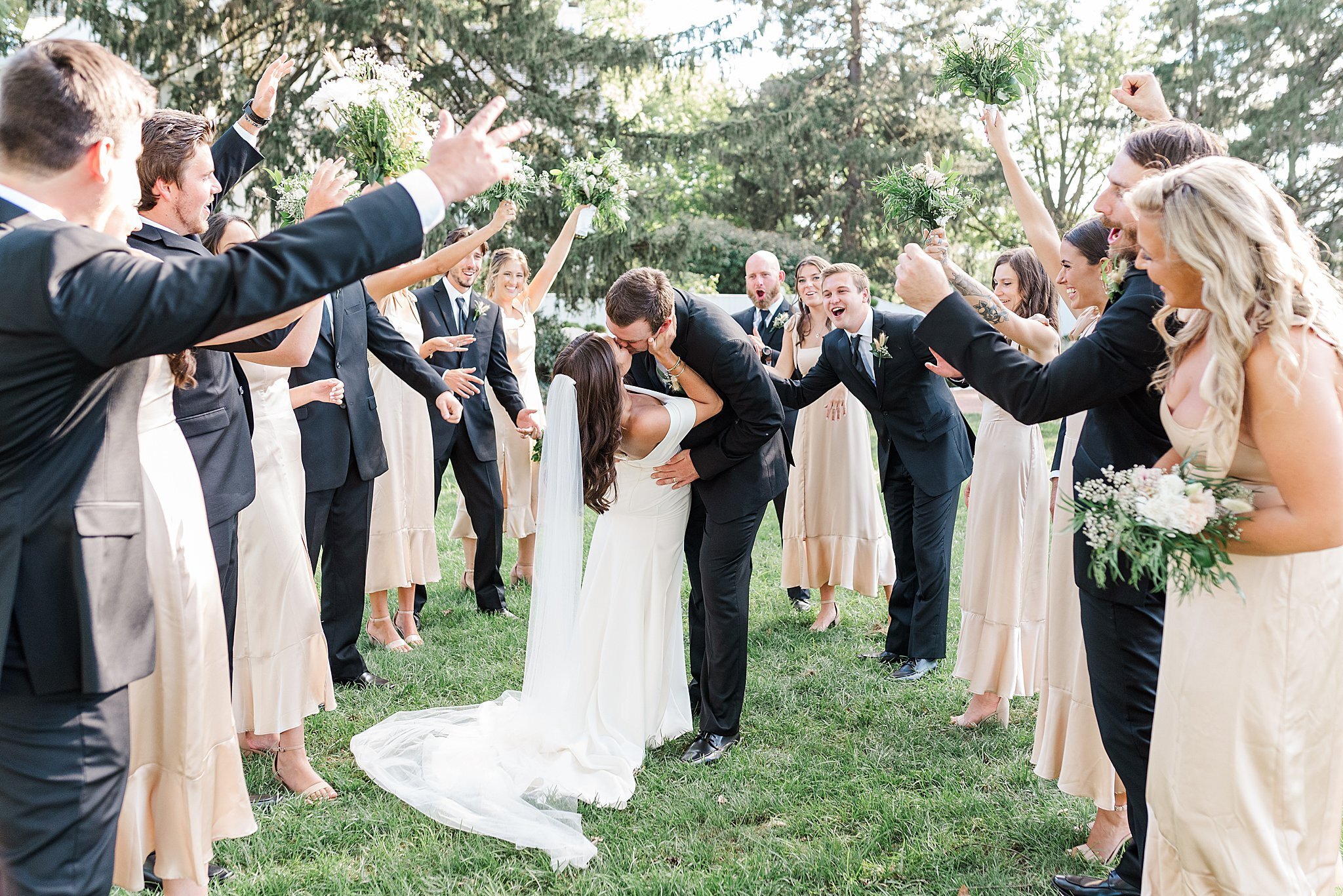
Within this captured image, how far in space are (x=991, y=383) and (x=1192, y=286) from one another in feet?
2.10

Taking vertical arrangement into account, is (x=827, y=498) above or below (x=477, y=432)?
below

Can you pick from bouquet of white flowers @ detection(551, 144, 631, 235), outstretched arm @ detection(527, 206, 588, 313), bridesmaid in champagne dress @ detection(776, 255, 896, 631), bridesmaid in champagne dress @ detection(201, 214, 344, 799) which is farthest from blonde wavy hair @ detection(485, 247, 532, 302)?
bridesmaid in champagne dress @ detection(201, 214, 344, 799)

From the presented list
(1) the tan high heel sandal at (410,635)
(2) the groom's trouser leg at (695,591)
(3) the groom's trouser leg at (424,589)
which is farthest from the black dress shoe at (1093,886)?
(3) the groom's trouser leg at (424,589)

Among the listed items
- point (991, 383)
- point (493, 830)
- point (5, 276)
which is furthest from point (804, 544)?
point (5, 276)

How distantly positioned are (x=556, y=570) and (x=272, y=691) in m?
1.35

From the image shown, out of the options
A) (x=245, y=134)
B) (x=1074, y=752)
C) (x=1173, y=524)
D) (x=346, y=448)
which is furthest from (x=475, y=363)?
(x=1173, y=524)

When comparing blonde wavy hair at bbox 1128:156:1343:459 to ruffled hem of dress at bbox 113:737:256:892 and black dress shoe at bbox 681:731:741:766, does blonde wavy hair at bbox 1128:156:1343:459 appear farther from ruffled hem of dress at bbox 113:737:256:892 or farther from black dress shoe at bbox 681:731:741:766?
ruffled hem of dress at bbox 113:737:256:892

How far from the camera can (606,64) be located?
17938 millimetres

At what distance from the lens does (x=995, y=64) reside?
14.5 ft

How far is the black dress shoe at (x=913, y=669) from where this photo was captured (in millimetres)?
5770

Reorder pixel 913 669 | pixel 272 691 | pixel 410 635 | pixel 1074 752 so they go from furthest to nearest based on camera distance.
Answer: pixel 410 635
pixel 913 669
pixel 272 691
pixel 1074 752

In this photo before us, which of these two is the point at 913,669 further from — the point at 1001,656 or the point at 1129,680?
the point at 1129,680

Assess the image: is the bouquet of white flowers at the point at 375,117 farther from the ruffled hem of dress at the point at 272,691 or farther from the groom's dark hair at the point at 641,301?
the ruffled hem of dress at the point at 272,691

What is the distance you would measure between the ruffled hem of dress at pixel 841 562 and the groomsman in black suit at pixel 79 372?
5.17m
